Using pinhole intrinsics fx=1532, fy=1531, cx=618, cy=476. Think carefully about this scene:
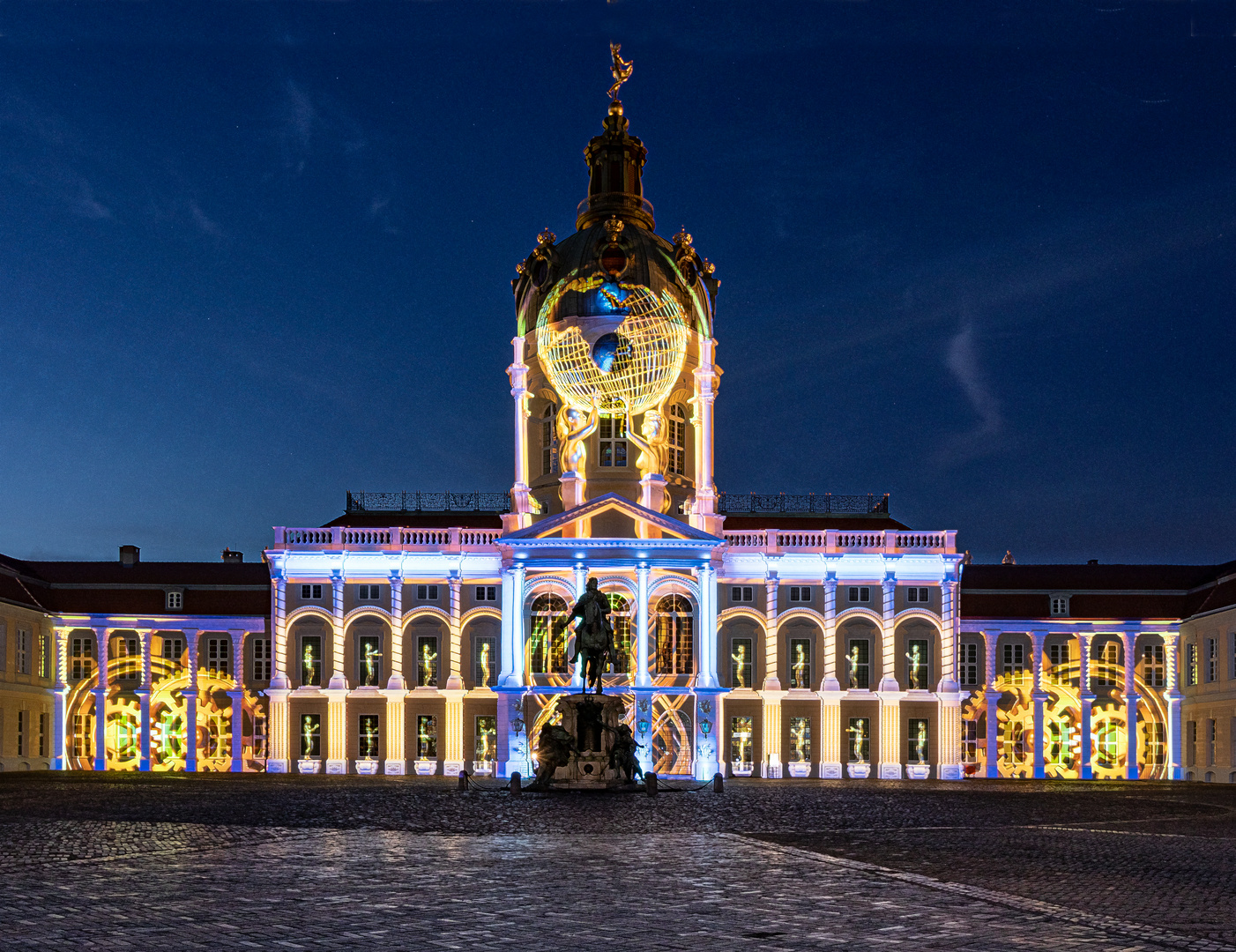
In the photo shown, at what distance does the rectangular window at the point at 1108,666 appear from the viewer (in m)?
64.9

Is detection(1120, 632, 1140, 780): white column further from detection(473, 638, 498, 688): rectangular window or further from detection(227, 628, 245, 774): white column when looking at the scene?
detection(227, 628, 245, 774): white column

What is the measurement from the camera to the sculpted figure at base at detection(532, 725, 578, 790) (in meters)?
37.3

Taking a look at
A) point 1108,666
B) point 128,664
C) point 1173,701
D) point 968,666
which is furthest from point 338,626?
point 1173,701

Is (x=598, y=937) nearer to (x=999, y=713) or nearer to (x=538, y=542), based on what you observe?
(x=538, y=542)

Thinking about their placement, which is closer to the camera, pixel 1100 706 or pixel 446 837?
pixel 446 837

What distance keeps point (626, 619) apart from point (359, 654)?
38.1ft

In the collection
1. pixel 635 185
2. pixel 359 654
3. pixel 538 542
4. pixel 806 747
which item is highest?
pixel 635 185

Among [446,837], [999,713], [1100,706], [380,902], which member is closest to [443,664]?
[999,713]

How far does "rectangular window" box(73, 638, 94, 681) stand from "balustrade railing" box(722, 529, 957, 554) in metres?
27.7

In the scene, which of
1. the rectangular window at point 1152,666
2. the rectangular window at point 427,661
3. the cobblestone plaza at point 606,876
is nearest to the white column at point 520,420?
the rectangular window at point 427,661

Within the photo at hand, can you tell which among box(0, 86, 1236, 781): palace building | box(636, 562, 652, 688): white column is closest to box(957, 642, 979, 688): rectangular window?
box(0, 86, 1236, 781): palace building

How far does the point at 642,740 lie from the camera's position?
5934 cm

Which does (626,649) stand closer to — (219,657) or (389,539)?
(389,539)

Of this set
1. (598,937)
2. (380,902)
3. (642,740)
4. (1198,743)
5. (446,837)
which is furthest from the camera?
(1198,743)
